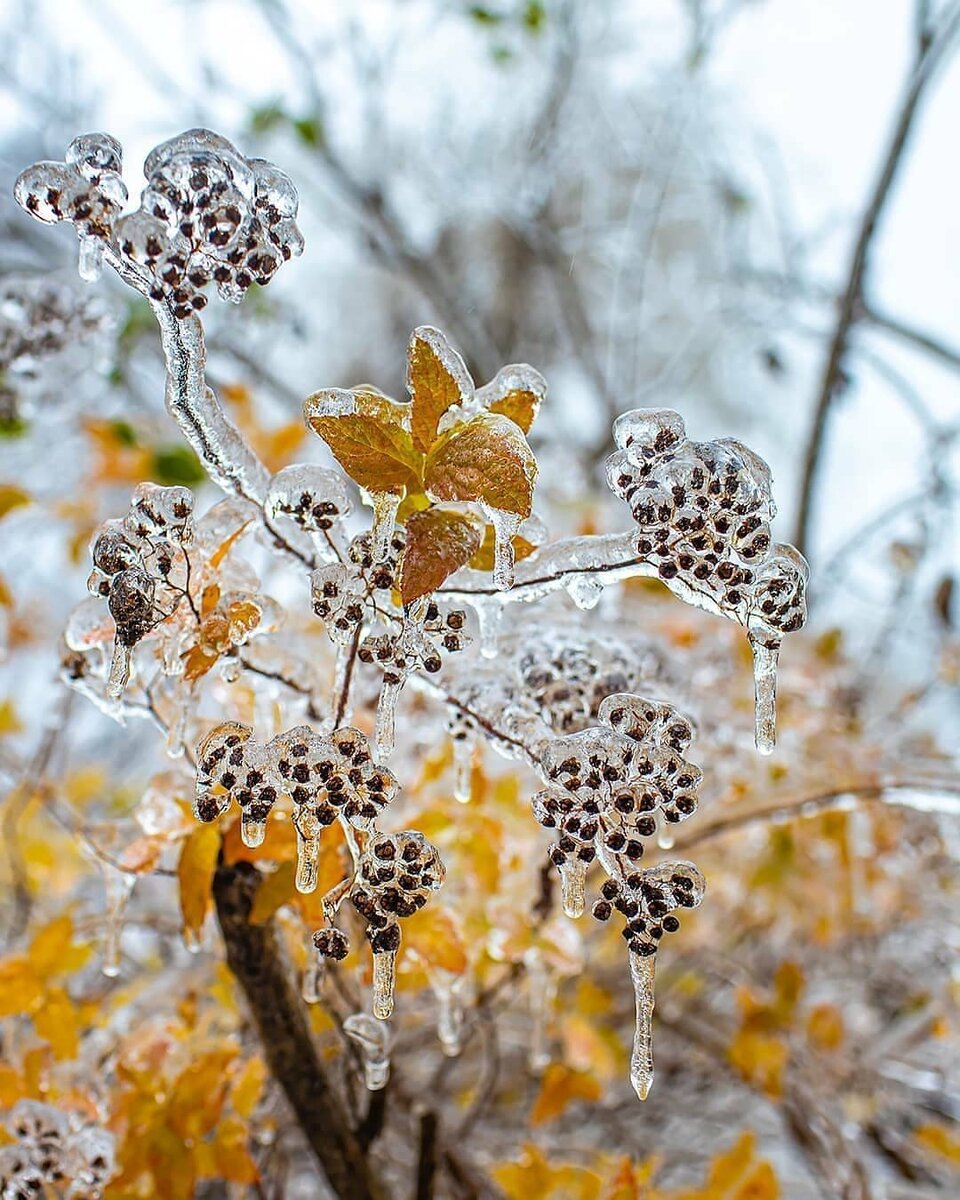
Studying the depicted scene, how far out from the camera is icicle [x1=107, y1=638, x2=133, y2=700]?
320 millimetres

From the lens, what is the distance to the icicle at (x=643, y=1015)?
1.01 feet

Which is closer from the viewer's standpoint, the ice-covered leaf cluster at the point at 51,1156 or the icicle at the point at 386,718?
the icicle at the point at 386,718

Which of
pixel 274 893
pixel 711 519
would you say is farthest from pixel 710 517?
pixel 274 893

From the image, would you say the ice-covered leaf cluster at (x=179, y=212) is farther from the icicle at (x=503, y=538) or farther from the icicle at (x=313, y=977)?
the icicle at (x=313, y=977)

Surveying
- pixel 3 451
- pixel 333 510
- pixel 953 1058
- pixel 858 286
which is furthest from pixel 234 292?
pixel 3 451

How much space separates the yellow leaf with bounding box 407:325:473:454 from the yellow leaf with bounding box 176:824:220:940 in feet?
0.57

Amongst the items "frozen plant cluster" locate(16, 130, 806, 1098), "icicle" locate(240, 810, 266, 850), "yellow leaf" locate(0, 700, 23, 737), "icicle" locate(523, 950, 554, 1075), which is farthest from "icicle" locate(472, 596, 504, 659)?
"yellow leaf" locate(0, 700, 23, 737)

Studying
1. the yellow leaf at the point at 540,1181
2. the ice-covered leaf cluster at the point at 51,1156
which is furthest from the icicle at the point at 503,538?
the yellow leaf at the point at 540,1181

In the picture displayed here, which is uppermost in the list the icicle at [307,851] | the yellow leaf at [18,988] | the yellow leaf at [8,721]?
the yellow leaf at [8,721]

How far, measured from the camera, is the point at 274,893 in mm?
388

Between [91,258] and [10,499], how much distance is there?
0.34 m

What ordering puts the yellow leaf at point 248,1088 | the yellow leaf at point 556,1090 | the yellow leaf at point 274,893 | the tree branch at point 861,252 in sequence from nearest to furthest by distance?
the yellow leaf at point 274,893, the yellow leaf at point 248,1088, the yellow leaf at point 556,1090, the tree branch at point 861,252

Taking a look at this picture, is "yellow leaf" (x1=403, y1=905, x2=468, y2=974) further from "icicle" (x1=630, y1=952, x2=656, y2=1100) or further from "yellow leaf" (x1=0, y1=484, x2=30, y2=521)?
"yellow leaf" (x1=0, y1=484, x2=30, y2=521)

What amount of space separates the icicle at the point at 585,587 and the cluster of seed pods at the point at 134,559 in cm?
12
